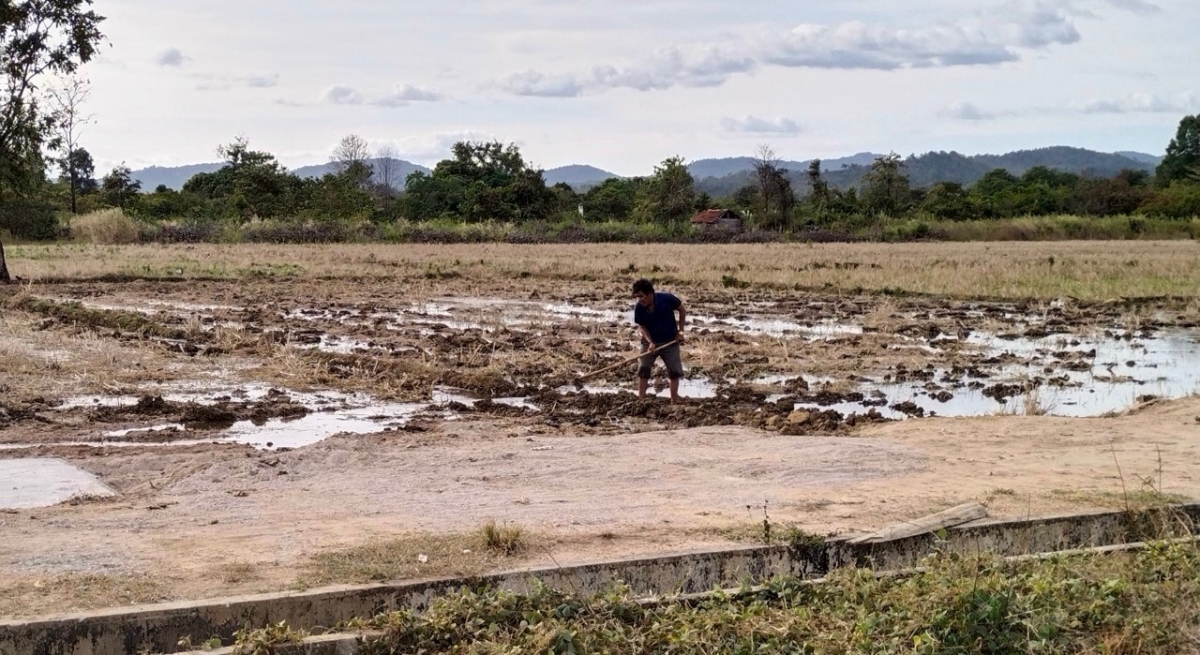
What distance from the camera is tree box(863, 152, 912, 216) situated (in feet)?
199

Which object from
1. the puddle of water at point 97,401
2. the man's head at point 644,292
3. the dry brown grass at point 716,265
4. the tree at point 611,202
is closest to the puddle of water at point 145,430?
the puddle of water at point 97,401

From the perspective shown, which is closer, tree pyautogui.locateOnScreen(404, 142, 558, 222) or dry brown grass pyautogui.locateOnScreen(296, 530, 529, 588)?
dry brown grass pyautogui.locateOnScreen(296, 530, 529, 588)

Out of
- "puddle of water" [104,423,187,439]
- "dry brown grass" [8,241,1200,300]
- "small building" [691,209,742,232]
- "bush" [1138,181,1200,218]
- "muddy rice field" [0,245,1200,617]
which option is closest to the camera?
"muddy rice field" [0,245,1200,617]

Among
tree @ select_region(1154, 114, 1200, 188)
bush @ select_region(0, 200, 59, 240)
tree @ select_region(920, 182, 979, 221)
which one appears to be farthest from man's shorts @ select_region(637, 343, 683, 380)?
tree @ select_region(1154, 114, 1200, 188)

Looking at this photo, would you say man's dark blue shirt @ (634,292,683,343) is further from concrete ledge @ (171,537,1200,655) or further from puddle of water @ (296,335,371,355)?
concrete ledge @ (171,537,1200,655)

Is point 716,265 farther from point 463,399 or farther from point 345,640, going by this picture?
point 345,640

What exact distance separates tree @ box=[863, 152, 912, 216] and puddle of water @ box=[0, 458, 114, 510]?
55524 mm

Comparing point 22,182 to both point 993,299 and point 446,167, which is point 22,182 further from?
point 446,167

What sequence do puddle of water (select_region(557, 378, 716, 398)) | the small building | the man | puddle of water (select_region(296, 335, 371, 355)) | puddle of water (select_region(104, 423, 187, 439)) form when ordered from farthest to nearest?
the small building < puddle of water (select_region(296, 335, 371, 355)) < puddle of water (select_region(557, 378, 716, 398)) < the man < puddle of water (select_region(104, 423, 187, 439))

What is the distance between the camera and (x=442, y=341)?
604 inches

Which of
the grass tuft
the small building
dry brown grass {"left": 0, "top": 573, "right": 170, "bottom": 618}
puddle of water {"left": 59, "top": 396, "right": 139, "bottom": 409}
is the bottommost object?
puddle of water {"left": 59, "top": 396, "right": 139, "bottom": 409}

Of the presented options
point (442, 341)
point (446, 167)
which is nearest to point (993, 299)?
point (442, 341)

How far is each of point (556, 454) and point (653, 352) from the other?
2740 mm

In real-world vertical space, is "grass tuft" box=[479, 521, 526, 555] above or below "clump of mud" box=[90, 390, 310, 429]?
above
